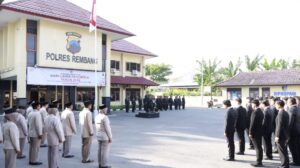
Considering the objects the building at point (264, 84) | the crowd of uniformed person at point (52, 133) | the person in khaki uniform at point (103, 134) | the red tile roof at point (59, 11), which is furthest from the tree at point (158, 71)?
the person in khaki uniform at point (103, 134)

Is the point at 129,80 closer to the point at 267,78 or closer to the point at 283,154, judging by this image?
the point at 267,78

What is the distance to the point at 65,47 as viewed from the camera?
67.9 feet

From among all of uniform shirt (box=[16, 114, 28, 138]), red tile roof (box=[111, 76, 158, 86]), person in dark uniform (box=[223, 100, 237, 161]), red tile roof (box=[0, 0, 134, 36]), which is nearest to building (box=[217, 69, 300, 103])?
red tile roof (box=[111, 76, 158, 86])

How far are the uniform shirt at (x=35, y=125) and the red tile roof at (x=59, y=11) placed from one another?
11.1 metres

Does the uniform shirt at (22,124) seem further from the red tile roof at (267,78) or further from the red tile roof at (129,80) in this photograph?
the red tile roof at (267,78)

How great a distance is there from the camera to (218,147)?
1082 cm

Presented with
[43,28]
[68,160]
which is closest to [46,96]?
[43,28]

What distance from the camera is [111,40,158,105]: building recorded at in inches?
1267

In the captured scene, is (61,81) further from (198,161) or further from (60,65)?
(198,161)

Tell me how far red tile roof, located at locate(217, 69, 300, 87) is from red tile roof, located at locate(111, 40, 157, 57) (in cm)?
1164

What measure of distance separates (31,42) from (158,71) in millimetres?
39863

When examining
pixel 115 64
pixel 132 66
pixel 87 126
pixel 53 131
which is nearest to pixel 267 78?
pixel 132 66

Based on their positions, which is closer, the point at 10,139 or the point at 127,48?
the point at 10,139

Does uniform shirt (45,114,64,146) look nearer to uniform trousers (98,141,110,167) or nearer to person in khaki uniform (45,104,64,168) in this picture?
person in khaki uniform (45,104,64,168)
